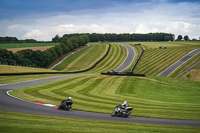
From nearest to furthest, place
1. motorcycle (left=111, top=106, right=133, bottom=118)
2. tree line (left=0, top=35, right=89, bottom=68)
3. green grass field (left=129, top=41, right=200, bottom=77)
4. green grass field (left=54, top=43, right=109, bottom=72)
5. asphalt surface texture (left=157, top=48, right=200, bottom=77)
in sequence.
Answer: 1. motorcycle (left=111, top=106, right=133, bottom=118)
2. asphalt surface texture (left=157, top=48, right=200, bottom=77)
3. green grass field (left=129, top=41, right=200, bottom=77)
4. tree line (left=0, top=35, right=89, bottom=68)
5. green grass field (left=54, top=43, right=109, bottom=72)

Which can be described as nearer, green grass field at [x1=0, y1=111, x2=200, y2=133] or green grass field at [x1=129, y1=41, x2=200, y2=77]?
green grass field at [x1=0, y1=111, x2=200, y2=133]

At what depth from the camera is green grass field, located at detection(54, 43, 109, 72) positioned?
4305 inches

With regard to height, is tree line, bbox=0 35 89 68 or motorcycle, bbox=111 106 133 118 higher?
tree line, bbox=0 35 89 68

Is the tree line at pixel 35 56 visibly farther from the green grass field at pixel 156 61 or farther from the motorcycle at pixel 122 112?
the motorcycle at pixel 122 112

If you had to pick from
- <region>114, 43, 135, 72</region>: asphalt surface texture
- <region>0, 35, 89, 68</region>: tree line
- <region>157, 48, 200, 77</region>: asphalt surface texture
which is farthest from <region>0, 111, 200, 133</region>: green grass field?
<region>0, 35, 89, 68</region>: tree line

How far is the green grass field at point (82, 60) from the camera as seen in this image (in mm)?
109338

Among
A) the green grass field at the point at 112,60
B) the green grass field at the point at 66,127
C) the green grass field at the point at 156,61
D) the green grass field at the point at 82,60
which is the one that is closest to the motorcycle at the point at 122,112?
the green grass field at the point at 66,127

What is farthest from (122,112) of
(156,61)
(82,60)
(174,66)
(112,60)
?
(82,60)

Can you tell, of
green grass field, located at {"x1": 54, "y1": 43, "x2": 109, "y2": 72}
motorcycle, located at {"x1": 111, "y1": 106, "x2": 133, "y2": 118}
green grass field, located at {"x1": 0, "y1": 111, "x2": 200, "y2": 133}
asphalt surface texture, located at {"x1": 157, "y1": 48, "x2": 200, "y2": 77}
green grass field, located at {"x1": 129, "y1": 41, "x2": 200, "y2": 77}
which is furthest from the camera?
green grass field, located at {"x1": 54, "y1": 43, "x2": 109, "y2": 72}

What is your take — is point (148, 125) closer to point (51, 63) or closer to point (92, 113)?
point (92, 113)

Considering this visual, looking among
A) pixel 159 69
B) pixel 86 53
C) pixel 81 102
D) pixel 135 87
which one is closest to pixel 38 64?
pixel 86 53

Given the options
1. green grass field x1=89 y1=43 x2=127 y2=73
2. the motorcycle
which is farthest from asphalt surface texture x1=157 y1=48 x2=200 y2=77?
the motorcycle

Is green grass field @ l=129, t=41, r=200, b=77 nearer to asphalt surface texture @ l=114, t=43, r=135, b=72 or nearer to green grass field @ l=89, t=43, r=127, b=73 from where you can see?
asphalt surface texture @ l=114, t=43, r=135, b=72

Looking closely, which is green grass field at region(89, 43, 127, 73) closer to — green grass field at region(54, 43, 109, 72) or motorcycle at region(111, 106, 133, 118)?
green grass field at region(54, 43, 109, 72)
